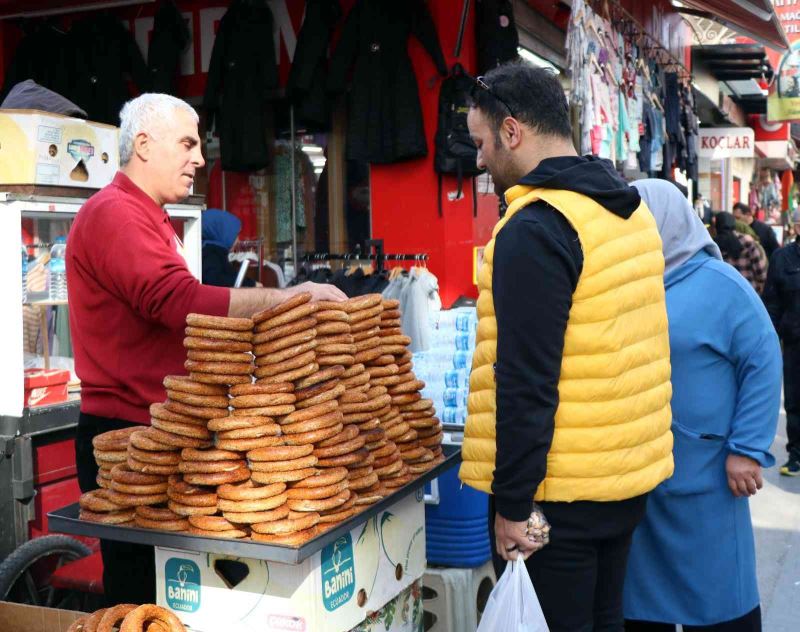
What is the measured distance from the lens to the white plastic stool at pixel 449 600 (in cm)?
425

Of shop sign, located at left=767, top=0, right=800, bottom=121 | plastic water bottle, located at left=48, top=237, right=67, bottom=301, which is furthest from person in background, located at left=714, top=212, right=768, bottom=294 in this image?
plastic water bottle, located at left=48, top=237, right=67, bottom=301

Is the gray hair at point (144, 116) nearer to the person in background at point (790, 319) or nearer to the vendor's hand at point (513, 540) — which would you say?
the vendor's hand at point (513, 540)

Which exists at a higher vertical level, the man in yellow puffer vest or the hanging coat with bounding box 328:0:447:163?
the hanging coat with bounding box 328:0:447:163

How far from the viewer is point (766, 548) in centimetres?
641

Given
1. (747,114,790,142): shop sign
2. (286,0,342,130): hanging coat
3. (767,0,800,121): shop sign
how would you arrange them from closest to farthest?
(286,0,342,130): hanging coat → (767,0,800,121): shop sign → (747,114,790,142): shop sign

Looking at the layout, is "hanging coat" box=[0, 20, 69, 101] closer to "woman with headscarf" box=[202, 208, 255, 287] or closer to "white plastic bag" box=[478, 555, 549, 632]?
"woman with headscarf" box=[202, 208, 255, 287]

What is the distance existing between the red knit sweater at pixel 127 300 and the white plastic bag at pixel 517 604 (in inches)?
45.0

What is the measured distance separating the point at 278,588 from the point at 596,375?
106cm

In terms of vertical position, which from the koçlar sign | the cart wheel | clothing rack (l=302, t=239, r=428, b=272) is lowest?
the cart wheel

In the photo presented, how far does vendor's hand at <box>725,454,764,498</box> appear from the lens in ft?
10.3

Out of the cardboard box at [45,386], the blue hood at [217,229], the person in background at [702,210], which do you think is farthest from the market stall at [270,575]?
the person in background at [702,210]

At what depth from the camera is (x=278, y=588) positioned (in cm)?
271

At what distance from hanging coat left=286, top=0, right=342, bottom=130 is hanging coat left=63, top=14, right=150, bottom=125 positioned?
1.41 metres

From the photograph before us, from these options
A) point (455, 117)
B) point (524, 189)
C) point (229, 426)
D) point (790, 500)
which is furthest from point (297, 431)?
point (790, 500)
